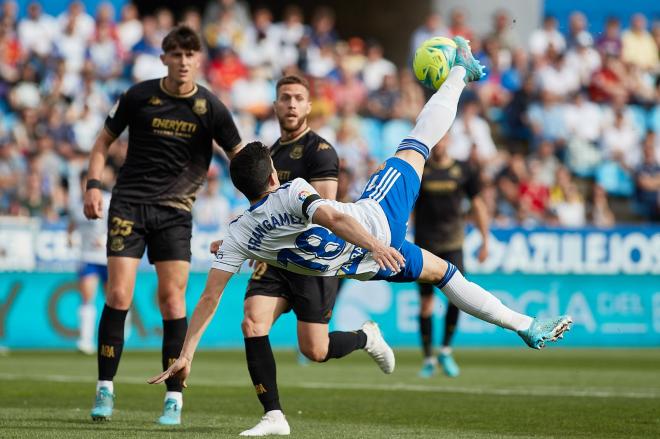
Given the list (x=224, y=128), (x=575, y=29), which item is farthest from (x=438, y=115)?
(x=575, y=29)

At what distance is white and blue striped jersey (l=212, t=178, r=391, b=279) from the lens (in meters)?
7.10

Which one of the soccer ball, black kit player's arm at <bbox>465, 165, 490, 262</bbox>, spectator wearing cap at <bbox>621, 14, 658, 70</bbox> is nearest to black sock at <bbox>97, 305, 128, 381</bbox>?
the soccer ball

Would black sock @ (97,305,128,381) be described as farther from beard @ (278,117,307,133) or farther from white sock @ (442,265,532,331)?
white sock @ (442,265,532,331)

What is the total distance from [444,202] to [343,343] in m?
5.45

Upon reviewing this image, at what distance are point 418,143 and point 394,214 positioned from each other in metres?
0.67

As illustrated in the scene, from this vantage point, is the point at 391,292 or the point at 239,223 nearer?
the point at 239,223

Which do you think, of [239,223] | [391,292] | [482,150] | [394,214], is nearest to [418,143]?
[394,214]

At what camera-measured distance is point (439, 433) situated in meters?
7.70

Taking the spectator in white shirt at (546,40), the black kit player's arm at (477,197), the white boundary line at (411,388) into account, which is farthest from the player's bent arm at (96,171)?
the spectator in white shirt at (546,40)

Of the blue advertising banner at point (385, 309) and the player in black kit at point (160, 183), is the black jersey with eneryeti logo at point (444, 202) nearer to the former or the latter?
the blue advertising banner at point (385, 309)

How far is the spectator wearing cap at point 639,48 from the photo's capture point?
25.2 metres

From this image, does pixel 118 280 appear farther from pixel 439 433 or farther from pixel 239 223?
pixel 439 433

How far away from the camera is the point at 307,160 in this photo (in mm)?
8422

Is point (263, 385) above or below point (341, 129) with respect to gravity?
below
